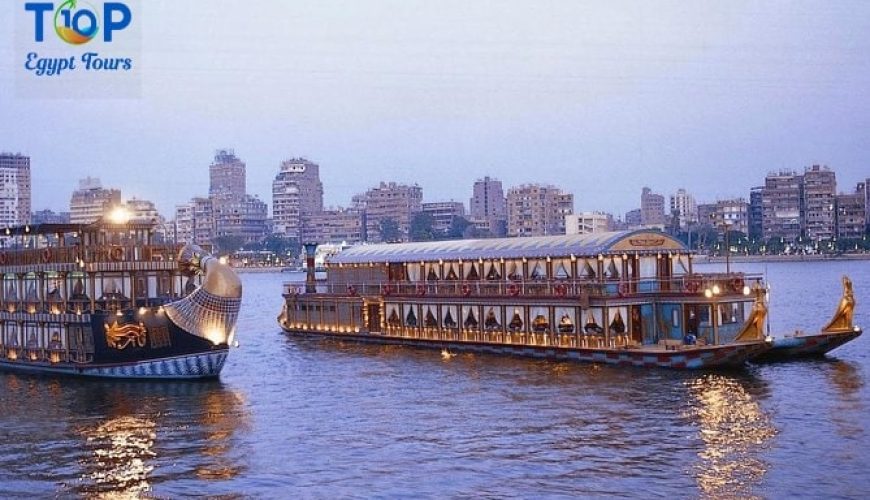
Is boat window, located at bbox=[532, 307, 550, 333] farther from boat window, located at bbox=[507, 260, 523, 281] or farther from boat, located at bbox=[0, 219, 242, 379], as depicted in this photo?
boat, located at bbox=[0, 219, 242, 379]

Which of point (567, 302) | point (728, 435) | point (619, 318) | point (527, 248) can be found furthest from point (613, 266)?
point (728, 435)

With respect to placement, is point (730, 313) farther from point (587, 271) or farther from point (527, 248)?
point (527, 248)

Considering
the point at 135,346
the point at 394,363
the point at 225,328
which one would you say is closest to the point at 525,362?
the point at 394,363

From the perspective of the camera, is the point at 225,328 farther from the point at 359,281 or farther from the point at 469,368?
the point at 359,281

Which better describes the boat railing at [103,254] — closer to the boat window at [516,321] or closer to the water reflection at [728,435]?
the boat window at [516,321]

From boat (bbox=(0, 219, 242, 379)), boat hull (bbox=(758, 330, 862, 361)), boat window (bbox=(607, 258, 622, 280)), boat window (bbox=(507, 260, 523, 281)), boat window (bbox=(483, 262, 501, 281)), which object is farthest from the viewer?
boat window (bbox=(483, 262, 501, 281))

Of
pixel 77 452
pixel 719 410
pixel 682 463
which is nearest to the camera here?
pixel 682 463

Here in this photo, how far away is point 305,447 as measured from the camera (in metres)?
38.8

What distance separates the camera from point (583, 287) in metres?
58.2

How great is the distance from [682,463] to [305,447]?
13.6 m

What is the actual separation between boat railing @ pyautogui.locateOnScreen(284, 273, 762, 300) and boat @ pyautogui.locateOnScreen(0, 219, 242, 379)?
1759 centimetres

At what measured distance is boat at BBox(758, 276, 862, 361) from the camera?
2265 inches

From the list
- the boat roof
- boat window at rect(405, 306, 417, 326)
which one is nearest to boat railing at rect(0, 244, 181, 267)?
boat window at rect(405, 306, 417, 326)

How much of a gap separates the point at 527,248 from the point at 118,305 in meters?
24.6
